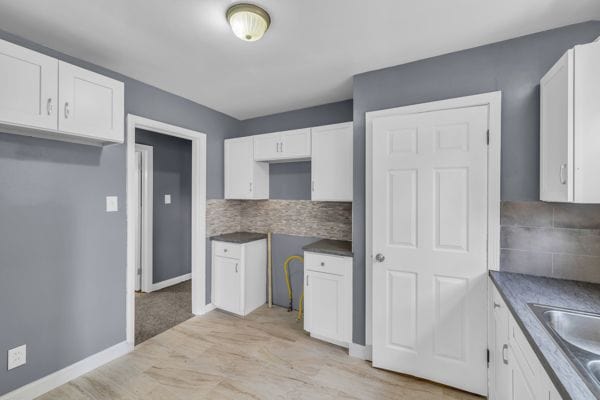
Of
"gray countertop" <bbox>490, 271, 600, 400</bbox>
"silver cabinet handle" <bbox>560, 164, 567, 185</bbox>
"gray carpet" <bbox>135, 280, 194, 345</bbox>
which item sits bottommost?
"gray carpet" <bbox>135, 280, 194, 345</bbox>

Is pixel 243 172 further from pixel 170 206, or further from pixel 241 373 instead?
pixel 241 373

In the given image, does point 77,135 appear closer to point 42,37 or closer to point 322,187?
point 42,37

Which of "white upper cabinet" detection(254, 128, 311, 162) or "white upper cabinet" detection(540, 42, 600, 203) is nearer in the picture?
"white upper cabinet" detection(540, 42, 600, 203)

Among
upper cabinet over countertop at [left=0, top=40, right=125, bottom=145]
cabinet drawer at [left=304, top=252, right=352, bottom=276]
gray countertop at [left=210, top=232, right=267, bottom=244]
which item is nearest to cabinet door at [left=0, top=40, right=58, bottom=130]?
upper cabinet over countertop at [left=0, top=40, right=125, bottom=145]

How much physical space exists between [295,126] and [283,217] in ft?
3.74

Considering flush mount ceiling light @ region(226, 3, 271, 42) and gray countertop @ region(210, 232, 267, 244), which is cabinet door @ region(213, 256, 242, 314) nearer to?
gray countertop @ region(210, 232, 267, 244)

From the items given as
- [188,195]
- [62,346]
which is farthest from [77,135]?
[188,195]

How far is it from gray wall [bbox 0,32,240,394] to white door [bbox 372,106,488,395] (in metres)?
2.18

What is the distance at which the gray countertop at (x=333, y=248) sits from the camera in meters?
2.34

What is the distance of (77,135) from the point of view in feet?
5.74

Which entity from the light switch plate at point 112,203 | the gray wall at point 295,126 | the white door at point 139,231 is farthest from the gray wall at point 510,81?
the white door at point 139,231

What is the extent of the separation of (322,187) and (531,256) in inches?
65.5

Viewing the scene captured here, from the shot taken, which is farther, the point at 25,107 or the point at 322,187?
the point at 322,187

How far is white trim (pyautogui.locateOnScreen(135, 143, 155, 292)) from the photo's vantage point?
12.3 ft
